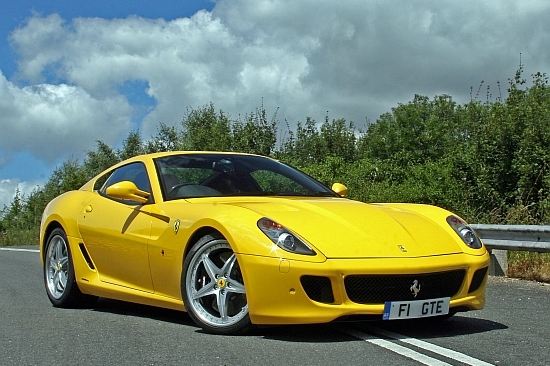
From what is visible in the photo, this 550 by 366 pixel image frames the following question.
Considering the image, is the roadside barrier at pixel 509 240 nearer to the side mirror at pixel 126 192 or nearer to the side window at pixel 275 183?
the side window at pixel 275 183

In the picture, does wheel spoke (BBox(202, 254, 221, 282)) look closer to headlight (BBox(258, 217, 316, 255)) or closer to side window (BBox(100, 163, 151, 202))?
headlight (BBox(258, 217, 316, 255))

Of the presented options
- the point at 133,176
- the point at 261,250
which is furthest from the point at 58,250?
the point at 261,250

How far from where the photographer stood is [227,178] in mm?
5742

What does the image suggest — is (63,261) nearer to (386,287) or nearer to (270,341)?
(270,341)

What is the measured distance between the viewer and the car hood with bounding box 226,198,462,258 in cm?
443

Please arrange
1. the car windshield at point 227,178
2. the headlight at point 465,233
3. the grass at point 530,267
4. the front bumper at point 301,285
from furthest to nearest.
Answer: the grass at point 530,267 → the car windshield at point 227,178 → the headlight at point 465,233 → the front bumper at point 301,285

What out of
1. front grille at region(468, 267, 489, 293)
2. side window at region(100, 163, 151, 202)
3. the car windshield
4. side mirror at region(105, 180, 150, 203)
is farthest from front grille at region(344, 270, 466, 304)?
side window at region(100, 163, 151, 202)

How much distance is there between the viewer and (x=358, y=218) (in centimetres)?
480

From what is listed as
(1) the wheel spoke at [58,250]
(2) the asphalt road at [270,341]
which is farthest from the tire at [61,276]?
(2) the asphalt road at [270,341]

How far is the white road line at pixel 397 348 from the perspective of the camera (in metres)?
3.73

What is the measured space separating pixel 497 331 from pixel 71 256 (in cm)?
338

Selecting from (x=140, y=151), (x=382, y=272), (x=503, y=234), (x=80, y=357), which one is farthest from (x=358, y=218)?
(x=140, y=151)

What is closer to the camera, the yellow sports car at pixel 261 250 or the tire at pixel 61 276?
the yellow sports car at pixel 261 250

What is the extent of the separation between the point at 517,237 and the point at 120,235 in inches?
186
